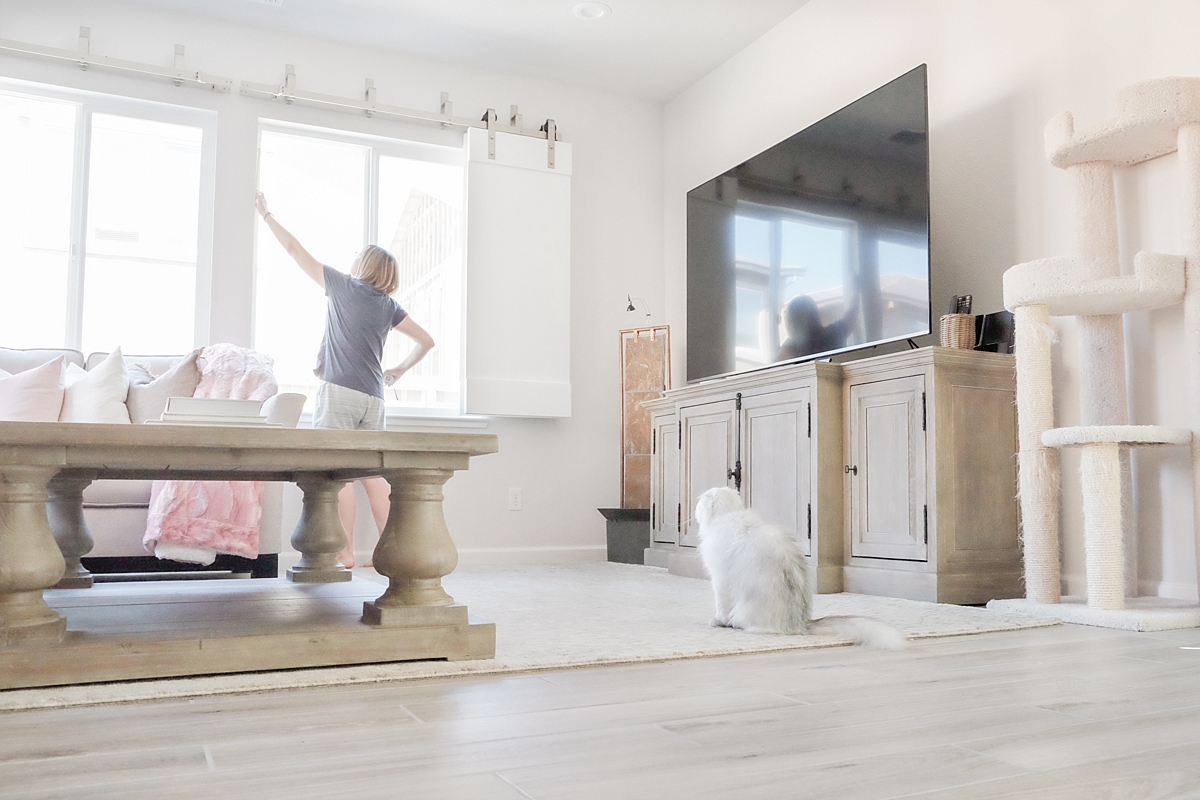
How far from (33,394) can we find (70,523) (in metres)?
1.05

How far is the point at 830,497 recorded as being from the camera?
3.29 metres

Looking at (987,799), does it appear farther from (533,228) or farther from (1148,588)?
(533,228)

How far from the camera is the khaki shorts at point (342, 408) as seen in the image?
9.57ft

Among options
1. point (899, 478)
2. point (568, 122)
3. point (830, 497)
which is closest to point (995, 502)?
point (899, 478)

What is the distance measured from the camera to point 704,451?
13.2ft

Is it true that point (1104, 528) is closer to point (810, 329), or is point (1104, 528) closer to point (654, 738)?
point (810, 329)

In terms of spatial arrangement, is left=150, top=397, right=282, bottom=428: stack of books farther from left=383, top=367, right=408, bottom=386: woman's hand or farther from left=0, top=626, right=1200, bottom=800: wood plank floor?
left=383, top=367, right=408, bottom=386: woman's hand

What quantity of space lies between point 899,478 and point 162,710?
2378mm

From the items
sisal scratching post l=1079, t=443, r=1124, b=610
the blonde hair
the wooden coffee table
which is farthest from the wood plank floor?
the blonde hair

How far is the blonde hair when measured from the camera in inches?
122

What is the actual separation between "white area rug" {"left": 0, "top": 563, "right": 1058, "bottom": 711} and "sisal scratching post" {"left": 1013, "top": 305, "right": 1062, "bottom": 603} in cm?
18

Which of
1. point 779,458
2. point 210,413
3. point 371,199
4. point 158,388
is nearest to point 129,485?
point 158,388

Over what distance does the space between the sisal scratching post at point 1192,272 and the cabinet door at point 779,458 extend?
3.97ft

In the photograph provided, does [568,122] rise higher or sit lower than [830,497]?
higher
